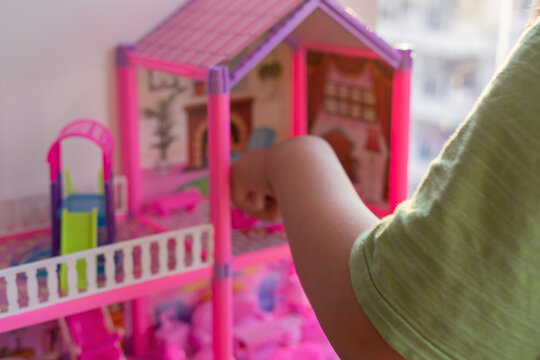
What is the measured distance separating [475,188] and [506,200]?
0.01m

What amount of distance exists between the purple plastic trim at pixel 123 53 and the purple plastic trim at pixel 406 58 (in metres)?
0.53

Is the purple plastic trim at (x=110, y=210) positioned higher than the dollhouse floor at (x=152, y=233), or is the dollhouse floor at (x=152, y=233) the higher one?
the purple plastic trim at (x=110, y=210)

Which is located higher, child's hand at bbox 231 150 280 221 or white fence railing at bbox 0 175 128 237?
child's hand at bbox 231 150 280 221

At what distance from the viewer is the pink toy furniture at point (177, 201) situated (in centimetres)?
135

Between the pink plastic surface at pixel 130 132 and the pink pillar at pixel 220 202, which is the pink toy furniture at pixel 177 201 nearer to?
the pink plastic surface at pixel 130 132

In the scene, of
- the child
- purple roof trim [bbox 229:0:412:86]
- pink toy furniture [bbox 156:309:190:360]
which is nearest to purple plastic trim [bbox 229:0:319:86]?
purple roof trim [bbox 229:0:412:86]

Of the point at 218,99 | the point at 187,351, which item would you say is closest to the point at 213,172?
the point at 218,99

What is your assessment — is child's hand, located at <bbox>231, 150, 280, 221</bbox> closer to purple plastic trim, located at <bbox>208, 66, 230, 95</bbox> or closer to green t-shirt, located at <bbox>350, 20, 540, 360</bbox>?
purple plastic trim, located at <bbox>208, 66, 230, 95</bbox>

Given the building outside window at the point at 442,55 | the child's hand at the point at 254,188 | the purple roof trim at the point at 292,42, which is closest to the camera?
the child's hand at the point at 254,188

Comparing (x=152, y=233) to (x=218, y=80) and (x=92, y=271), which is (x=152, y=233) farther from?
(x=218, y=80)

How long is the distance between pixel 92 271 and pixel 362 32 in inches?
24.0

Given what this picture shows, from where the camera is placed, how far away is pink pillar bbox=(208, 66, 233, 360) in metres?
1.05

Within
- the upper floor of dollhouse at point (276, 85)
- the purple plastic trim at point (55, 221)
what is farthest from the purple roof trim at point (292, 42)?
the purple plastic trim at point (55, 221)

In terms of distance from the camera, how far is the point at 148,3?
132 centimetres
